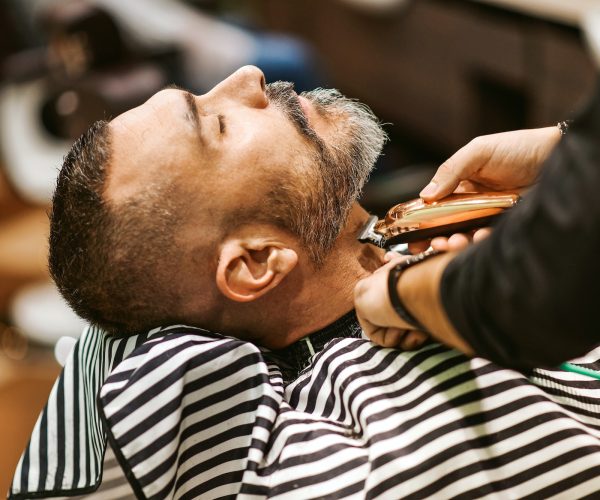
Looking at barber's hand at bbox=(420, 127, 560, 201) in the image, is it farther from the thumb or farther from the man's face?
the man's face

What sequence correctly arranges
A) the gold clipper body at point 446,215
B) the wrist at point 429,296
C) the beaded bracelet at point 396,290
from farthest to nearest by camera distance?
the gold clipper body at point 446,215 → the beaded bracelet at point 396,290 → the wrist at point 429,296

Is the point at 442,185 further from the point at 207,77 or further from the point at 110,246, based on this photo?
the point at 207,77

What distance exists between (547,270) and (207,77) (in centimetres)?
288

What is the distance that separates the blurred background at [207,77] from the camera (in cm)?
300

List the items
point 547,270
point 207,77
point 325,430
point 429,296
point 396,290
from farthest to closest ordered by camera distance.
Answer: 1. point 207,77
2. point 325,430
3. point 396,290
4. point 429,296
5. point 547,270

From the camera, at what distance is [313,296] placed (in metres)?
1.47

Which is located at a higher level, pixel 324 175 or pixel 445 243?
pixel 324 175

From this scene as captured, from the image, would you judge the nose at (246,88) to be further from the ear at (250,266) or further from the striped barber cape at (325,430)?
the striped barber cape at (325,430)

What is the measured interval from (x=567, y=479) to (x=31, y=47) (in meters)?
4.11

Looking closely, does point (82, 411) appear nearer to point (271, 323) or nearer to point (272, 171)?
point (271, 323)

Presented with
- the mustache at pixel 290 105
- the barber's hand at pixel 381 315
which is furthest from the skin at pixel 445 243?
the mustache at pixel 290 105

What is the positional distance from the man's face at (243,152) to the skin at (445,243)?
0.16 meters

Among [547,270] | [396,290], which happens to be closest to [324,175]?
[396,290]

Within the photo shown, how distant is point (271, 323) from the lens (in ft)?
4.86
